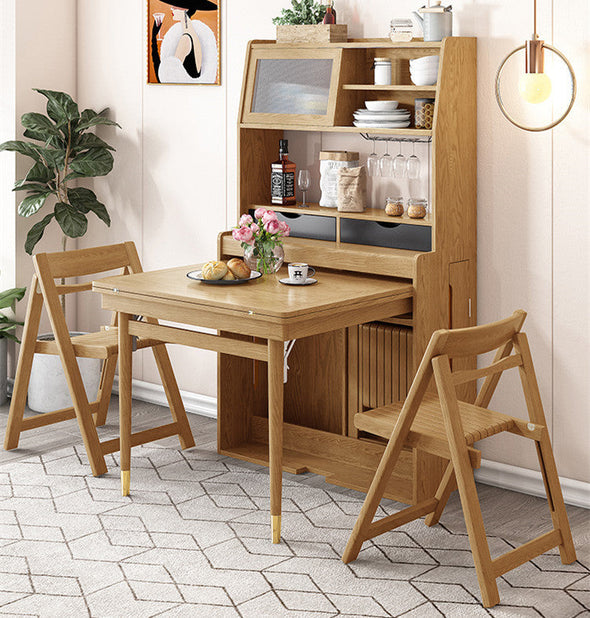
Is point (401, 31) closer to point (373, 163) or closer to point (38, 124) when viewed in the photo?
point (373, 163)

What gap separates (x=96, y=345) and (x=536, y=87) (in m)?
2.05

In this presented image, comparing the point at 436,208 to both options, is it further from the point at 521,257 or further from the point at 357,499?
the point at 357,499

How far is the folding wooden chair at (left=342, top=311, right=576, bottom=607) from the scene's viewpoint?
290 cm

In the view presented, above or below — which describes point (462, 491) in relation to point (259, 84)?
below

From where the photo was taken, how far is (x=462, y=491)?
2.89 metres

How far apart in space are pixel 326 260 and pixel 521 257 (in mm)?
754

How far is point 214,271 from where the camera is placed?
3.72m

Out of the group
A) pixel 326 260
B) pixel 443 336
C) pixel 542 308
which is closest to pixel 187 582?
pixel 443 336

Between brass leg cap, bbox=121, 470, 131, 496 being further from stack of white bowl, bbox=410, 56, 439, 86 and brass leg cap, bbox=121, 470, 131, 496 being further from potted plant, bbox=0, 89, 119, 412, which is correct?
stack of white bowl, bbox=410, 56, 439, 86

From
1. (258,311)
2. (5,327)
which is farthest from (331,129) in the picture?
(5,327)

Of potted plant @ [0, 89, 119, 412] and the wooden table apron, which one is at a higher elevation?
potted plant @ [0, 89, 119, 412]

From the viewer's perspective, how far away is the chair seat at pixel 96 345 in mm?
4091

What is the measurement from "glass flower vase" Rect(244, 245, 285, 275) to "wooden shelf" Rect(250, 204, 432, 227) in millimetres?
271

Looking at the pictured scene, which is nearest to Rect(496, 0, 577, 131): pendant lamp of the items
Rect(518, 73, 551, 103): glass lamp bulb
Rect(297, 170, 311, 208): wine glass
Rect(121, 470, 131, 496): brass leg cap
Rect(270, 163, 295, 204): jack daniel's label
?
Rect(518, 73, 551, 103): glass lamp bulb
